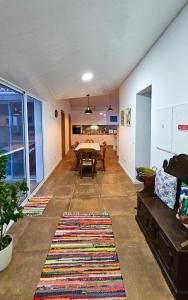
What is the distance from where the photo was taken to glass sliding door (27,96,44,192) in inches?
207

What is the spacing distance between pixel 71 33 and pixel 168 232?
95.8 inches

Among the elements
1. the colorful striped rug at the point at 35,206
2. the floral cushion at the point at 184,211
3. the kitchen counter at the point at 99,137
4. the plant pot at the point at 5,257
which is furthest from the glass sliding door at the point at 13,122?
the kitchen counter at the point at 99,137

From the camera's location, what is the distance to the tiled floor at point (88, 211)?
6.89 ft

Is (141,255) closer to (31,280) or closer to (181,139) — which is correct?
(31,280)

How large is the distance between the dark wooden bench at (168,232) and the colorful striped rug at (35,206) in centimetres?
173

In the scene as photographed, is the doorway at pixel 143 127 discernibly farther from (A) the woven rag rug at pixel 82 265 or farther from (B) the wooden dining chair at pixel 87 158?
(A) the woven rag rug at pixel 82 265

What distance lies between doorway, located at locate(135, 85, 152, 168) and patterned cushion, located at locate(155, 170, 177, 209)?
252cm

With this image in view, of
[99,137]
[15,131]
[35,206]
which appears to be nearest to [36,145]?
[15,131]

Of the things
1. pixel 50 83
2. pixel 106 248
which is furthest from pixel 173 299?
pixel 50 83

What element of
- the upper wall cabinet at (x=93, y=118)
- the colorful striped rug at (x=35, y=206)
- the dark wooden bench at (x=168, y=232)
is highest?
the upper wall cabinet at (x=93, y=118)

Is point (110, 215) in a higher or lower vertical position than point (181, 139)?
lower

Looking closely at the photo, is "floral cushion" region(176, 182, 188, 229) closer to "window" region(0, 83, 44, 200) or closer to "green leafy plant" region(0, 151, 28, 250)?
"green leafy plant" region(0, 151, 28, 250)

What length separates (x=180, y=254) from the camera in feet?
6.20

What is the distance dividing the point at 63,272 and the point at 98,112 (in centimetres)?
1154
